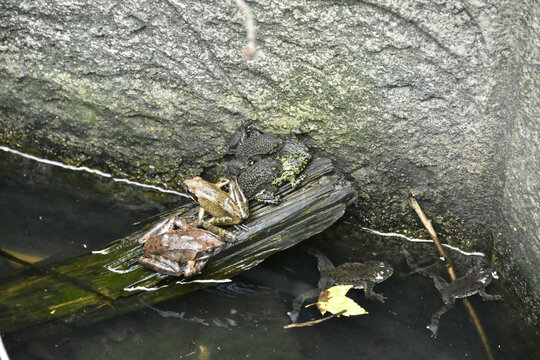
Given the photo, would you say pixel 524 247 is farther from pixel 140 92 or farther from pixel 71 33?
pixel 71 33

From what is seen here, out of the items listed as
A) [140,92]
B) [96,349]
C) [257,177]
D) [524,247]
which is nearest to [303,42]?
[257,177]

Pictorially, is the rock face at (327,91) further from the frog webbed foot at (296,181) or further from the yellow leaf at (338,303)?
the yellow leaf at (338,303)

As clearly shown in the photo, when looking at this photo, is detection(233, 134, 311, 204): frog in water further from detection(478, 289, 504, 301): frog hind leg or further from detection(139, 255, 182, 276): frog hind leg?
detection(478, 289, 504, 301): frog hind leg

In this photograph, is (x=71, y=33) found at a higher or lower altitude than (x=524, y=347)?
higher

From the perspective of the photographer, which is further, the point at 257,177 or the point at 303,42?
the point at 257,177

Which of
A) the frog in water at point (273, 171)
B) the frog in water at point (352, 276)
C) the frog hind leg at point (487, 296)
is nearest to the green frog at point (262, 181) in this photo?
the frog in water at point (273, 171)

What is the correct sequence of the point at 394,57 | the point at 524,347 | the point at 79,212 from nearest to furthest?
the point at 394,57
the point at 524,347
the point at 79,212
